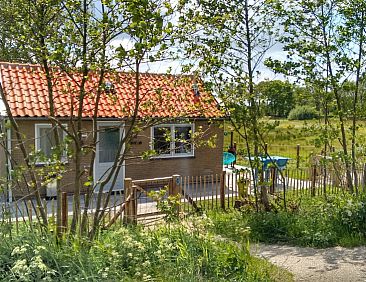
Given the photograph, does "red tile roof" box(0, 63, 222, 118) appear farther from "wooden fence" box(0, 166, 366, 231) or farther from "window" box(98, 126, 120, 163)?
"window" box(98, 126, 120, 163)

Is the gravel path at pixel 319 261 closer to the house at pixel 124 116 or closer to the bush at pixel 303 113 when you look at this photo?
the house at pixel 124 116

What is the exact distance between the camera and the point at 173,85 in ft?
18.2

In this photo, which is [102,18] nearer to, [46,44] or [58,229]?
[46,44]

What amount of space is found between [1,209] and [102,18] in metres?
2.69

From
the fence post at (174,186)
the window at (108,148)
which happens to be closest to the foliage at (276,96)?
the fence post at (174,186)

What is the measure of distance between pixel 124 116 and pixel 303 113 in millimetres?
4865

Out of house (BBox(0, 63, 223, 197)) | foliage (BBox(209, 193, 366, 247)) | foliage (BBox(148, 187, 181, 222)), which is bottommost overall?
foliage (BBox(209, 193, 366, 247))

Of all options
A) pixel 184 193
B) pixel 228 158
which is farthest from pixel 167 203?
pixel 228 158

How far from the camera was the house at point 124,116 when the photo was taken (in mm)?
5211

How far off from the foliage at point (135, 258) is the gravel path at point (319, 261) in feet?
1.56

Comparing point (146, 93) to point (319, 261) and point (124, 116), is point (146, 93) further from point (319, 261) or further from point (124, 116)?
point (319, 261)

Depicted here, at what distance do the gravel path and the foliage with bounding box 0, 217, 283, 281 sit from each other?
0.48 meters

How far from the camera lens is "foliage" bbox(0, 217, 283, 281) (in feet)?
13.3

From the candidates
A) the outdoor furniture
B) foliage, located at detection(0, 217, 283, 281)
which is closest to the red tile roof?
foliage, located at detection(0, 217, 283, 281)
